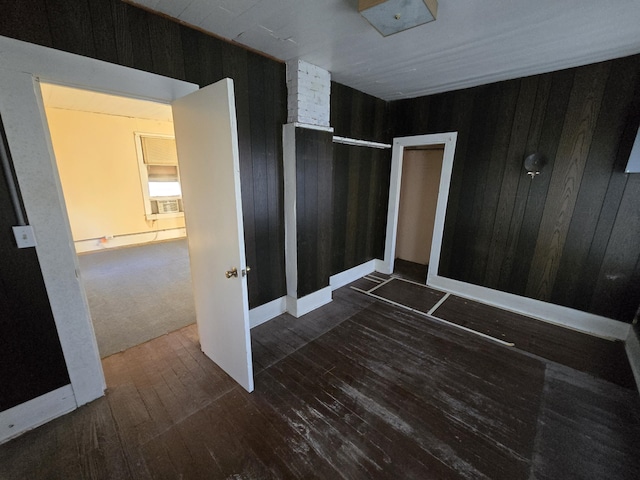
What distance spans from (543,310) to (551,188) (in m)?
1.39

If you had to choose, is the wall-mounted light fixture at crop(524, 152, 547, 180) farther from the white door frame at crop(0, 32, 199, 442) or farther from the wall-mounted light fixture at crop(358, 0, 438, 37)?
the white door frame at crop(0, 32, 199, 442)

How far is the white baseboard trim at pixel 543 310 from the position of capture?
2.61 meters

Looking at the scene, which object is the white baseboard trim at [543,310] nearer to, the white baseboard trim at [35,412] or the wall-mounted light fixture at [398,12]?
the wall-mounted light fixture at [398,12]

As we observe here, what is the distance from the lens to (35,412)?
1.61 m

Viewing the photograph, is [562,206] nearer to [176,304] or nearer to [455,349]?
[455,349]

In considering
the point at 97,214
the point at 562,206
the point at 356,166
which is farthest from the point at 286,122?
the point at 97,214

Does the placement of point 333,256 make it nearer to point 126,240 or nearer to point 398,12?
point 398,12

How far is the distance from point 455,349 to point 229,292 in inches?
84.0

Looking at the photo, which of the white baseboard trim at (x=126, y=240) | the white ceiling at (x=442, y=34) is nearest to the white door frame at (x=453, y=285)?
the white ceiling at (x=442, y=34)

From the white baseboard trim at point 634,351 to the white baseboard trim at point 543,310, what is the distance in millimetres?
115

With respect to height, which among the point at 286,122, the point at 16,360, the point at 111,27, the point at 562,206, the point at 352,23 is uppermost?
the point at 352,23

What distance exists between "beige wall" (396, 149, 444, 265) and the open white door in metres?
3.79

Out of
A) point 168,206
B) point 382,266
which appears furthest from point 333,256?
point 168,206

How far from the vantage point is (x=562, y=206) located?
272 centimetres
